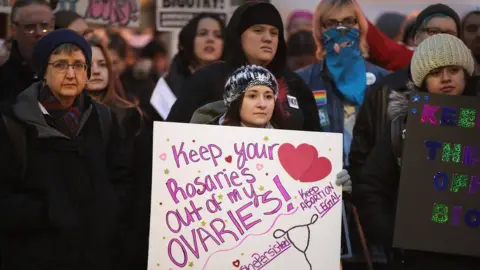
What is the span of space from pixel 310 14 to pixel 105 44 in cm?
101

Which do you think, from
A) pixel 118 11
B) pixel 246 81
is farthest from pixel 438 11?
pixel 118 11

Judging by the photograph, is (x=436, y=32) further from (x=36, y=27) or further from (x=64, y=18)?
(x=36, y=27)

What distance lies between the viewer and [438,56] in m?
3.17

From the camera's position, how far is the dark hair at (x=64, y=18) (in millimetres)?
3558

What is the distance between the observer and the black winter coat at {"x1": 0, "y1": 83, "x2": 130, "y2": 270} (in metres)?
3.10

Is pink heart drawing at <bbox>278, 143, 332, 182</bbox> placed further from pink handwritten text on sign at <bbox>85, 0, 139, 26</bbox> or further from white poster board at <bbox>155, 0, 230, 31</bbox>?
pink handwritten text on sign at <bbox>85, 0, 139, 26</bbox>

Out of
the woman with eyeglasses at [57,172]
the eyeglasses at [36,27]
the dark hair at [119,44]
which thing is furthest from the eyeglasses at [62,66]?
the dark hair at [119,44]

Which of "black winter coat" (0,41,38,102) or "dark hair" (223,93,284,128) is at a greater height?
"black winter coat" (0,41,38,102)

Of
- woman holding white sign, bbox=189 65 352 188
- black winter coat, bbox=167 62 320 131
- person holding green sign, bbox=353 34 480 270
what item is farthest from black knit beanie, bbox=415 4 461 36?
woman holding white sign, bbox=189 65 352 188

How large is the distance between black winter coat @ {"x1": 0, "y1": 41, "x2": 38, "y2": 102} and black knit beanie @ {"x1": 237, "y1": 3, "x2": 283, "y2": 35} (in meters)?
0.97

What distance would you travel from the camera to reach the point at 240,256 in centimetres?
304

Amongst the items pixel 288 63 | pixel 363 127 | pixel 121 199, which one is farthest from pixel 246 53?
pixel 121 199

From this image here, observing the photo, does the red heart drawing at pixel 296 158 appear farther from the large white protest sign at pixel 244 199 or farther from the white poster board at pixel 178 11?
the white poster board at pixel 178 11

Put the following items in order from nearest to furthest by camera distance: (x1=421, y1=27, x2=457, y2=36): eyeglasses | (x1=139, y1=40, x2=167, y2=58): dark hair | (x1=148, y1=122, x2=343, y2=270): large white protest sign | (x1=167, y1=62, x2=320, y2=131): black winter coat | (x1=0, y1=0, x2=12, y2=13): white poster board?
(x1=148, y1=122, x2=343, y2=270): large white protest sign < (x1=167, y1=62, x2=320, y2=131): black winter coat < (x1=421, y1=27, x2=457, y2=36): eyeglasses < (x1=0, y1=0, x2=12, y2=13): white poster board < (x1=139, y1=40, x2=167, y2=58): dark hair
